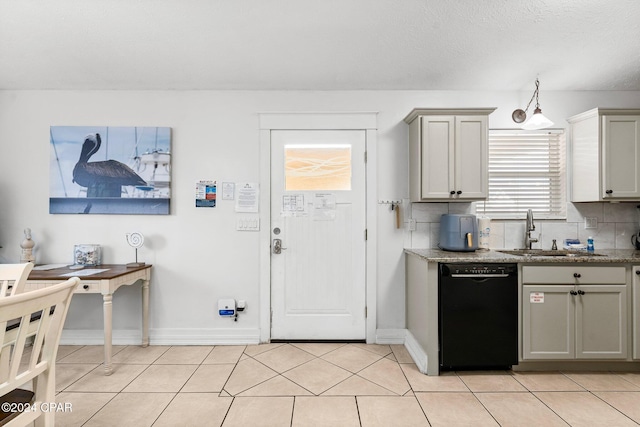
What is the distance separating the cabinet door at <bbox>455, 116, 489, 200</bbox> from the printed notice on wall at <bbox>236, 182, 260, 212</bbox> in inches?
73.7

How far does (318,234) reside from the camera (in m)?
3.21

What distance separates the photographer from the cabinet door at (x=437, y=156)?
2.88 metres

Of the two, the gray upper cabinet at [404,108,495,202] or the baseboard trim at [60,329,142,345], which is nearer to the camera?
the gray upper cabinet at [404,108,495,202]

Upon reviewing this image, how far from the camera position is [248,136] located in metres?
3.23

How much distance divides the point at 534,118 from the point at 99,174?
404 centimetres

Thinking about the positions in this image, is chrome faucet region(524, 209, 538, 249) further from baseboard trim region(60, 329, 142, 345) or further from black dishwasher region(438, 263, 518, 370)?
baseboard trim region(60, 329, 142, 345)

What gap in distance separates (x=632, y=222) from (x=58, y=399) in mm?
5088

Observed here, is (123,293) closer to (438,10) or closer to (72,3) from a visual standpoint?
(72,3)

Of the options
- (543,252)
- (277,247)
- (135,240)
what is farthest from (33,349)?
(543,252)

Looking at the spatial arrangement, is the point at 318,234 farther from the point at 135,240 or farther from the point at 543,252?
the point at 543,252

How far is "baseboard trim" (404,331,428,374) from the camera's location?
2.57 meters

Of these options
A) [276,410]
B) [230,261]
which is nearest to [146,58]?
[230,261]

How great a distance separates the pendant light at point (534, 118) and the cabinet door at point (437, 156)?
0.68 meters

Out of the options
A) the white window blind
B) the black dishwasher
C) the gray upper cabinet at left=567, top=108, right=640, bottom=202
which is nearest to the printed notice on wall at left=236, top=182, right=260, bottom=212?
the black dishwasher
